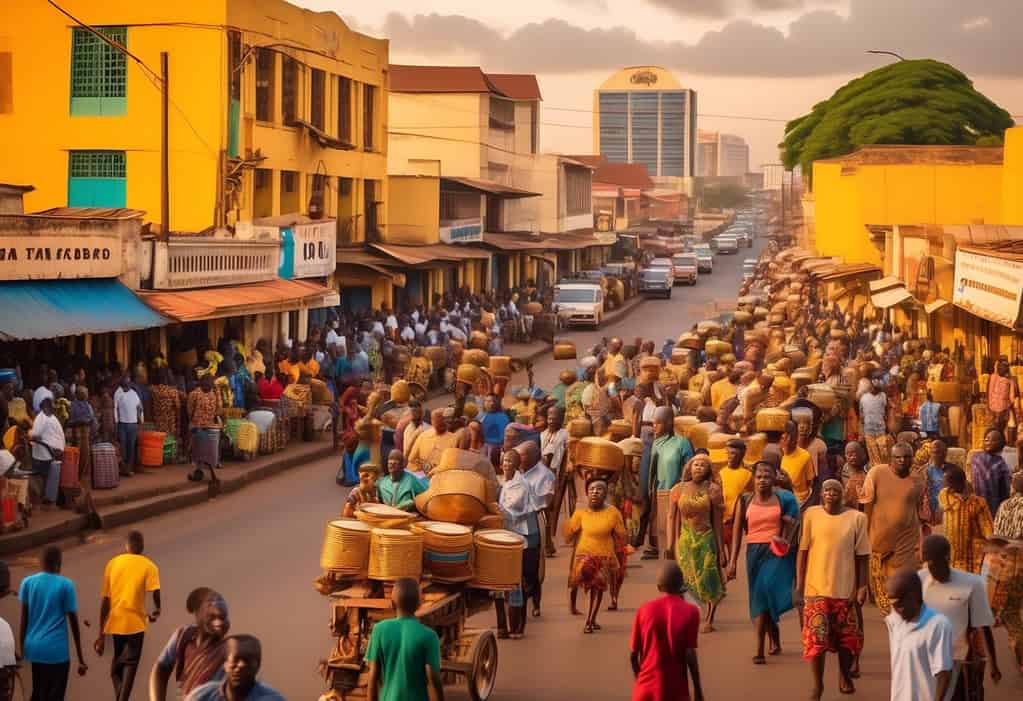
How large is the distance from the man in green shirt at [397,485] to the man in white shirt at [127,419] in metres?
8.93

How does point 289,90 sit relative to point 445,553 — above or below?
above

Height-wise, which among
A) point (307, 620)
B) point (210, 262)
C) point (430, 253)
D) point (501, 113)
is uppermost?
point (501, 113)

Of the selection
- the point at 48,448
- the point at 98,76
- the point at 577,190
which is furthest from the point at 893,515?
the point at 577,190

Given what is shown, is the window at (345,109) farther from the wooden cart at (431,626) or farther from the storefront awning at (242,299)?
the wooden cart at (431,626)

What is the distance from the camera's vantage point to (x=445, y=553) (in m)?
12.2

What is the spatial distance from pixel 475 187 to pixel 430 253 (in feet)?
39.2

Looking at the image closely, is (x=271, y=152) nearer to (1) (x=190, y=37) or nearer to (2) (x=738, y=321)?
(1) (x=190, y=37)

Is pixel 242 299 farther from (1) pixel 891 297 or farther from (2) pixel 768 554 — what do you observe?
(2) pixel 768 554

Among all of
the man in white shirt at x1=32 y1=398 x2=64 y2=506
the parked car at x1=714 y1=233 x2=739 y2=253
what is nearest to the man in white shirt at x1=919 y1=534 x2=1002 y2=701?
the man in white shirt at x1=32 y1=398 x2=64 y2=506

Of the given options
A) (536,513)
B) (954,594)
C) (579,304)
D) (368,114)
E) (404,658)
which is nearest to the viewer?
(404,658)

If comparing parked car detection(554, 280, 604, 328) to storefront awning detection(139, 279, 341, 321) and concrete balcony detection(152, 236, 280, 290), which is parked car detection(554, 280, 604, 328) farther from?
concrete balcony detection(152, 236, 280, 290)

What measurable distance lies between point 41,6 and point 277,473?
57.3 feet

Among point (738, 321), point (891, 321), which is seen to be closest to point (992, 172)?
point (891, 321)

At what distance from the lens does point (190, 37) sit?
38.5 meters
